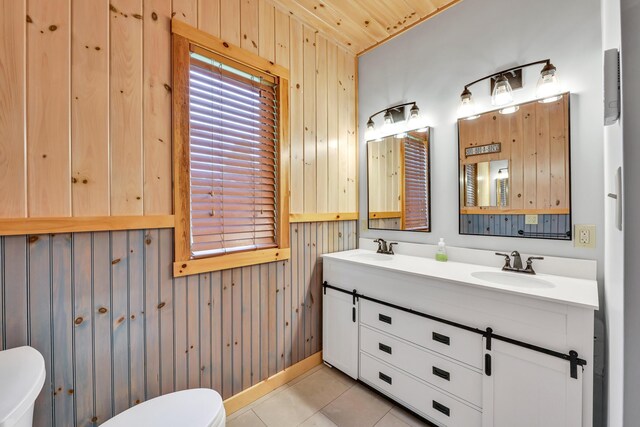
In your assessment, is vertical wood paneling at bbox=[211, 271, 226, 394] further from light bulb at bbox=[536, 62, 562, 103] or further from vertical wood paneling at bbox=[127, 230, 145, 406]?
light bulb at bbox=[536, 62, 562, 103]

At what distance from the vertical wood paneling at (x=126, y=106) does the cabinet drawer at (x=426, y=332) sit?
5.02ft

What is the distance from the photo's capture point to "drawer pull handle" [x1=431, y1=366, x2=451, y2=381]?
1486 mm

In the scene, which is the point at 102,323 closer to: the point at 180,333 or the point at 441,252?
the point at 180,333

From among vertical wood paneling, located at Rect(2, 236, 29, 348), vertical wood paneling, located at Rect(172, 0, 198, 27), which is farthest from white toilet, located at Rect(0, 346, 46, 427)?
vertical wood paneling, located at Rect(172, 0, 198, 27)

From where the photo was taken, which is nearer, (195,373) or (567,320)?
(567,320)

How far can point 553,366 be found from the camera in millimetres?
1162

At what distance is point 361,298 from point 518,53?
187 cm

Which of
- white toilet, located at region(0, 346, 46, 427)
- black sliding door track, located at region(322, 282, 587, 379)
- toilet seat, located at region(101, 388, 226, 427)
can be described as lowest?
toilet seat, located at region(101, 388, 226, 427)

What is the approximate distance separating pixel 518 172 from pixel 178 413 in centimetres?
219

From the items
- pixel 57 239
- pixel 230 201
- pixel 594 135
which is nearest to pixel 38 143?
pixel 57 239

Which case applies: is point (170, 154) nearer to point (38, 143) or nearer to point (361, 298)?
point (38, 143)

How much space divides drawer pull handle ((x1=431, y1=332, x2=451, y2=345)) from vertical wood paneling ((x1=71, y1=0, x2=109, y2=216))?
1.81 meters

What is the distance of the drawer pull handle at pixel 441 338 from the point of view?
149cm

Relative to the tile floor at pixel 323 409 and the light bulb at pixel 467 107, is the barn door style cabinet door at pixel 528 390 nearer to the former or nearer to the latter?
the tile floor at pixel 323 409
